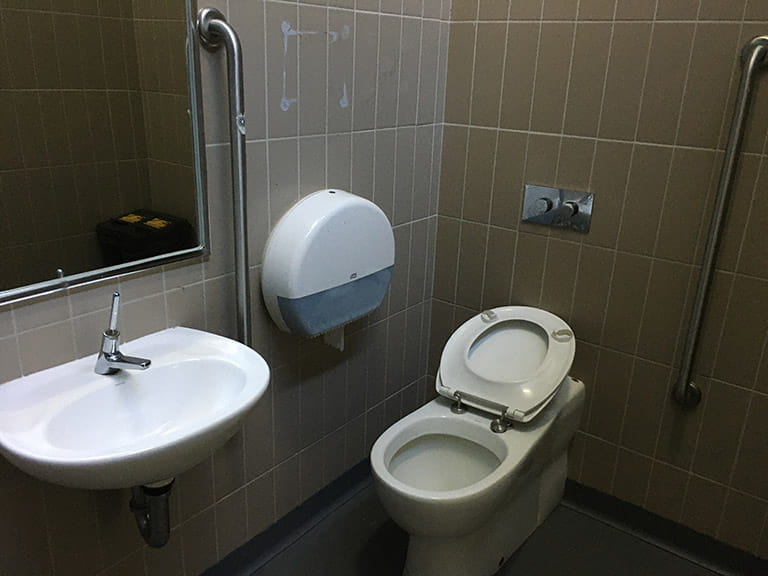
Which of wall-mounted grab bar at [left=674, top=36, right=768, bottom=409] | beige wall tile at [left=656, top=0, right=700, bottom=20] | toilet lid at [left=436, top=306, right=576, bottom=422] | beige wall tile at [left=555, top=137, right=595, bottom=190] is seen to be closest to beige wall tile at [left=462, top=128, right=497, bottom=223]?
beige wall tile at [left=555, top=137, right=595, bottom=190]

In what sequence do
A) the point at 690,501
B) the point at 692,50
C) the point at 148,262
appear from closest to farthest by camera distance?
the point at 148,262
the point at 692,50
the point at 690,501

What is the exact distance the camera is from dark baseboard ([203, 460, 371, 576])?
1720 millimetres

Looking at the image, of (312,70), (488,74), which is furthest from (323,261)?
(488,74)

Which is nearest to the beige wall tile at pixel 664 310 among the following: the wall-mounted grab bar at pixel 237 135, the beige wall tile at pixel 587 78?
the beige wall tile at pixel 587 78

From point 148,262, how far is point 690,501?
159 cm

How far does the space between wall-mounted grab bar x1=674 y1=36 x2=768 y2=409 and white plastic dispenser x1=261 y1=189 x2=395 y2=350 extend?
2.66ft

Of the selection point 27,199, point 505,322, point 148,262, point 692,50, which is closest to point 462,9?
point 692,50

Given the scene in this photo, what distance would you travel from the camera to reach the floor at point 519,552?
5.81ft

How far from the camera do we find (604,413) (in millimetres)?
1911

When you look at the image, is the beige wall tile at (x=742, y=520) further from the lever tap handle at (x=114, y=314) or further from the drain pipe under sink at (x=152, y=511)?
the lever tap handle at (x=114, y=314)

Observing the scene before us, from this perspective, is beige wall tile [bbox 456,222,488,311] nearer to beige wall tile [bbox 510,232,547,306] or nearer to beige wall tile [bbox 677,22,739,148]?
beige wall tile [bbox 510,232,547,306]

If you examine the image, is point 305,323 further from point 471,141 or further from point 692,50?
point 692,50

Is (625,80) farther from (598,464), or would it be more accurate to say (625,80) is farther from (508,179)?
(598,464)

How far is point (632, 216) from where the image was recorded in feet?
5.66
